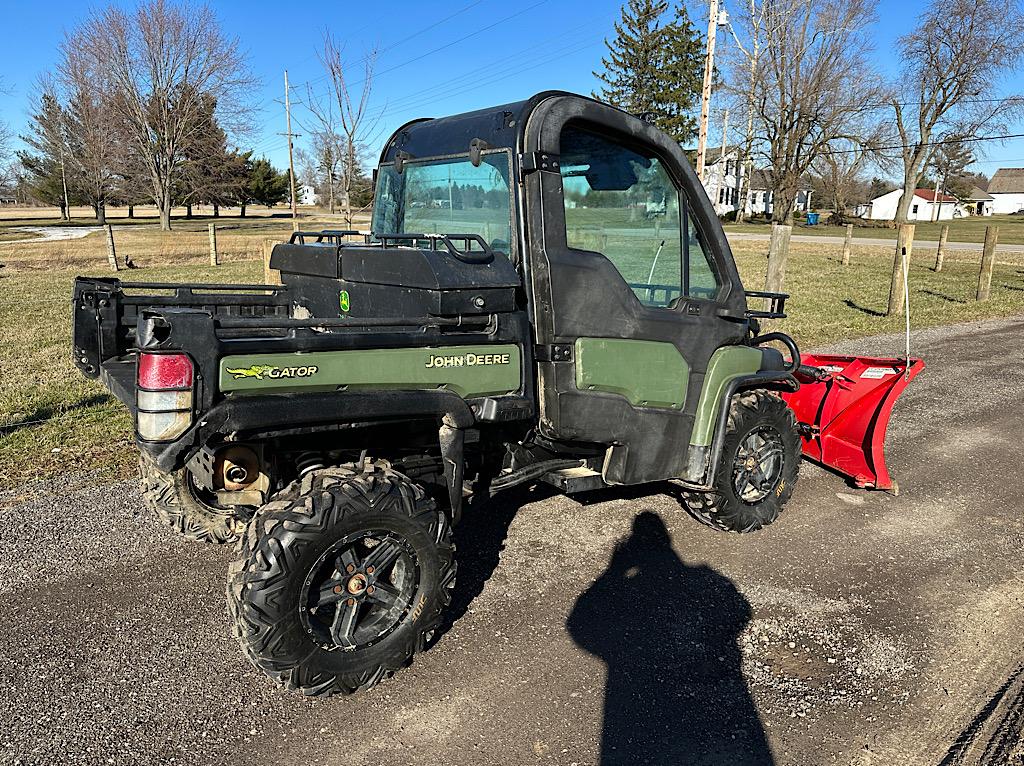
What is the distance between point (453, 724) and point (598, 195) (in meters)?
2.39

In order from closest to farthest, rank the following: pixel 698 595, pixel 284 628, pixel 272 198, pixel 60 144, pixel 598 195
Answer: pixel 284 628
pixel 598 195
pixel 698 595
pixel 60 144
pixel 272 198

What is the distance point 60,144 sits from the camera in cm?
5166

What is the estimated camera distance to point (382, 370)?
10.1ft

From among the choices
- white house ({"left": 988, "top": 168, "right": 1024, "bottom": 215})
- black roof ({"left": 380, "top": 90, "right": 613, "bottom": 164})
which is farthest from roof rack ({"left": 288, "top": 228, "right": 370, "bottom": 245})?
white house ({"left": 988, "top": 168, "right": 1024, "bottom": 215})

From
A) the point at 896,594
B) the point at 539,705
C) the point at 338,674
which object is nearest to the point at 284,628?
the point at 338,674

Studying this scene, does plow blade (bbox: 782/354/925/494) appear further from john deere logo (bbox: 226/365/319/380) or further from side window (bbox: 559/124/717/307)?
john deere logo (bbox: 226/365/319/380)

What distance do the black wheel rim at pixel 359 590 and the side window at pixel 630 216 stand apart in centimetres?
157

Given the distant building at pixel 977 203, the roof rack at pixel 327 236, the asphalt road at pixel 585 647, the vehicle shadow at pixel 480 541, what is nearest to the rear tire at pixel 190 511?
the asphalt road at pixel 585 647

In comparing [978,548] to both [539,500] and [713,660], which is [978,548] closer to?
[713,660]

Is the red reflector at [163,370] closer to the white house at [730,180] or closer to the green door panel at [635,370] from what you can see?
the green door panel at [635,370]

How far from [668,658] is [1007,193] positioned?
399 feet

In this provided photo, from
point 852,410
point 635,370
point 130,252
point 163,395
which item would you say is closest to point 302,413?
point 163,395

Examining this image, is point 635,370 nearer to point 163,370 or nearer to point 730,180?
point 163,370

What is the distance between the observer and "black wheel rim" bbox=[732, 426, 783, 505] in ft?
15.3
